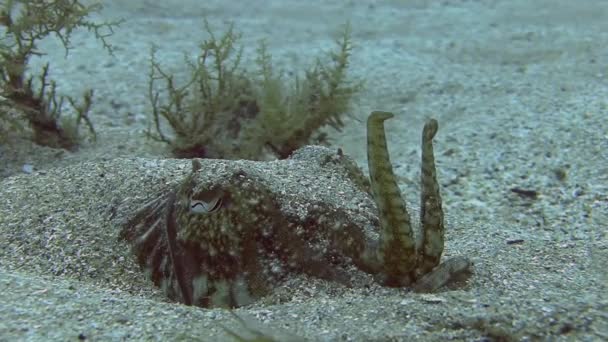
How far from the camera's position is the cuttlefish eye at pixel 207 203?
273cm

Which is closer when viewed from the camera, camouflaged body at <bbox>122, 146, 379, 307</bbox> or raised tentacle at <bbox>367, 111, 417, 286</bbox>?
raised tentacle at <bbox>367, 111, 417, 286</bbox>

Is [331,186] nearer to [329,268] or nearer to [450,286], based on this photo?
[329,268]

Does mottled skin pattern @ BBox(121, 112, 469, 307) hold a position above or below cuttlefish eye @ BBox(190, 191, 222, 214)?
below

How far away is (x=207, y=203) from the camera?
8.96ft

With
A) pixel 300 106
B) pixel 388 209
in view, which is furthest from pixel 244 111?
pixel 388 209

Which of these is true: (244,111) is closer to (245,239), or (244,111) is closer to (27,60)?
(27,60)

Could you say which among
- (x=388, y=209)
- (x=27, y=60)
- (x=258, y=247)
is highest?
(x=27, y=60)

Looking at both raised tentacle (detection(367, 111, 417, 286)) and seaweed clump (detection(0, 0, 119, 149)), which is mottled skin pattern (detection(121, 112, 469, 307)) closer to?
raised tentacle (detection(367, 111, 417, 286))

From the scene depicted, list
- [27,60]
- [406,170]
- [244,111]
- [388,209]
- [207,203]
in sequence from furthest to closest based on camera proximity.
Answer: [244,111] < [406,170] < [27,60] < [207,203] < [388,209]

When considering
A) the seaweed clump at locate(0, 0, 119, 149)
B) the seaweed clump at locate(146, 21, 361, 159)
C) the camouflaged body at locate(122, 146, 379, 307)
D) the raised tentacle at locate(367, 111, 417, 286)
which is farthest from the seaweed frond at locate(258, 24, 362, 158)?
the raised tentacle at locate(367, 111, 417, 286)

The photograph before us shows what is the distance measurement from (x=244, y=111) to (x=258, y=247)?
3054 mm

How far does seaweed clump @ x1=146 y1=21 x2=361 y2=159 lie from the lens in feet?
17.2

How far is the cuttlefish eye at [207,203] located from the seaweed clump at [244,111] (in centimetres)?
243

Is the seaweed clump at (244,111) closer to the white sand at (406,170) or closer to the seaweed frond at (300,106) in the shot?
the seaweed frond at (300,106)
